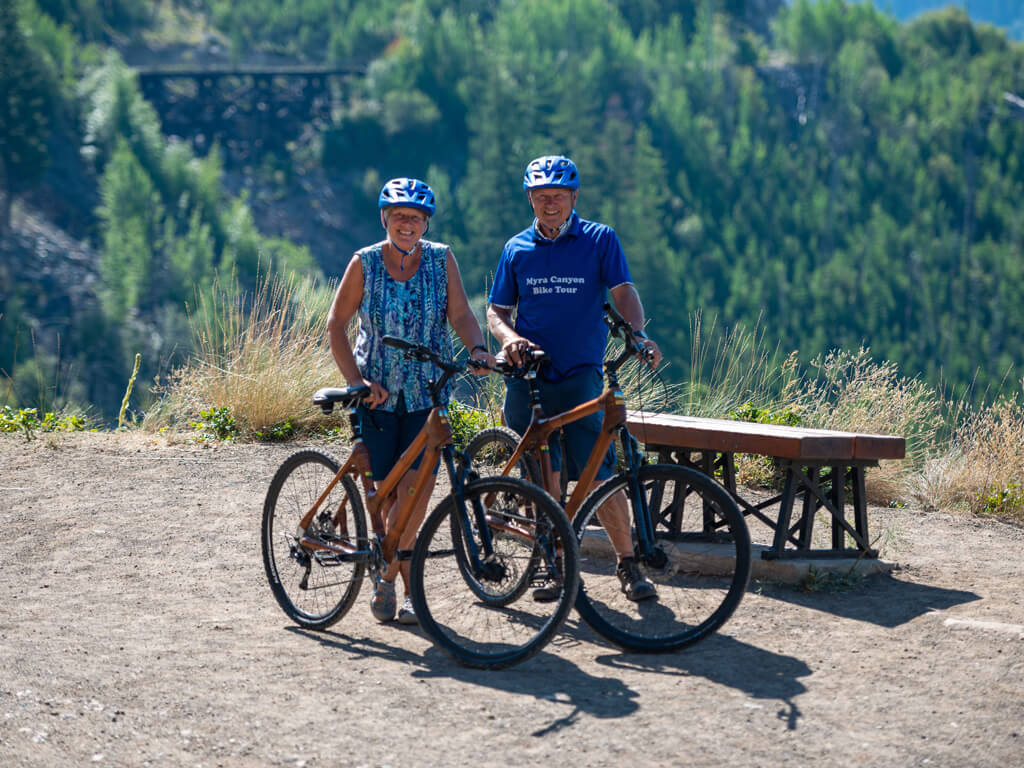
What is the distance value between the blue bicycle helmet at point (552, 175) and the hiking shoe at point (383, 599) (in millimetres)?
1570

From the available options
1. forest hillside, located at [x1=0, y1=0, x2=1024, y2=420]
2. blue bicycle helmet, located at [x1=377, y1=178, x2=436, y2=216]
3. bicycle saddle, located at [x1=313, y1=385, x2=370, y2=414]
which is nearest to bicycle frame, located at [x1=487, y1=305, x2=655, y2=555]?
bicycle saddle, located at [x1=313, y1=385, x2=370, y2=414]

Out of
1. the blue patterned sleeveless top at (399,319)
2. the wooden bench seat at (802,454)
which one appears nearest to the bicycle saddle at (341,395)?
the blue patterned sleeveless top at (399,319)

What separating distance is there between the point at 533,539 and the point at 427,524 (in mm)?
357

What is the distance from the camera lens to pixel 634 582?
4.39 m

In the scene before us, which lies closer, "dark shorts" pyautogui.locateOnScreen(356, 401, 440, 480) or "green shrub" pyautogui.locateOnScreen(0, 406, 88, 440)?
"dark shorts" pyautogui.locateOnScreen(356, 401, 440, 480)

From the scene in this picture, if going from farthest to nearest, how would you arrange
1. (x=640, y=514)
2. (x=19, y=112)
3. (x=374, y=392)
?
1. (x=19, y=112)
2. (x=374, y=392)
3. (x=640, y=514)

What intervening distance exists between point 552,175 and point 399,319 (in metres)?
0.77

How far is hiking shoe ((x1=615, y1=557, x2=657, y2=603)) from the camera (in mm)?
4363

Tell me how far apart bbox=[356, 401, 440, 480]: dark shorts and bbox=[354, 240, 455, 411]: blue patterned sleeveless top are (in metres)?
→ 0.03

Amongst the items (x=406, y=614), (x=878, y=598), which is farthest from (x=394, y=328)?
(x=878, y=598)

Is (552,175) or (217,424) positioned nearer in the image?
(552,175)

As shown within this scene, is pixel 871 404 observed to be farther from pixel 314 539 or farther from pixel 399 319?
pixel 314 539

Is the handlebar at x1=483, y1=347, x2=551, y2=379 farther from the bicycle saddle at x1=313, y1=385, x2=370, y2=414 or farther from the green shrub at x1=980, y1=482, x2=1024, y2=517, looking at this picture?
the green shrub at x1=980, y1=482, x2=1024, y2=517

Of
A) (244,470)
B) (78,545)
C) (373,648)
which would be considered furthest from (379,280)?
(244,470)
